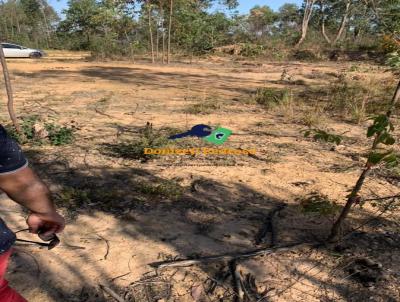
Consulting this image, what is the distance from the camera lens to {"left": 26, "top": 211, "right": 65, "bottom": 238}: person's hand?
1368mm

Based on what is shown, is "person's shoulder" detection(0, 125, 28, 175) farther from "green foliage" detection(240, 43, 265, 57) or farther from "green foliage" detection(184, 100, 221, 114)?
"green foliage" detection(240, 43, 265, 57)

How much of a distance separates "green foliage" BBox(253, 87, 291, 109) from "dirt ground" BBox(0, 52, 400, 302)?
2.60ft

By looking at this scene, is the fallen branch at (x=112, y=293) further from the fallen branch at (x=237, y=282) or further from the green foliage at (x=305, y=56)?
the green foliage at (x=305, y=56)

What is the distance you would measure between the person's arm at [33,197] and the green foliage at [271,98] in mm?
5973

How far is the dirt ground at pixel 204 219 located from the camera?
2.31 meters

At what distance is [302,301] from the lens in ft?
7.17

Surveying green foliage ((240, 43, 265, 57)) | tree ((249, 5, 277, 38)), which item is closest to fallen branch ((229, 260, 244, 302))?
green foliage ((240, 43, 265, 57))

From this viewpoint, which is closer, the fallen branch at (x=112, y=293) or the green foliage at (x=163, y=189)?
the fallen branch at (x=112, y=293)

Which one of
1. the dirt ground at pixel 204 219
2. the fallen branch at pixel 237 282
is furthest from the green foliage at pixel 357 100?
the fallen branch at pixel 237 282

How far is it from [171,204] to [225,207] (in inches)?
18.5

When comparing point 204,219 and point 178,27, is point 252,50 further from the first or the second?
point 204,219

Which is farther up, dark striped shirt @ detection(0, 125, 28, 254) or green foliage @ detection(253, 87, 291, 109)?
dark striped shirt @ detection(0, 125, 28, 254)

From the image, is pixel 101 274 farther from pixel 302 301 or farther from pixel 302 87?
pixel 302 87

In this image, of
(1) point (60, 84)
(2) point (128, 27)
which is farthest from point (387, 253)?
(2) point (128, 27)
